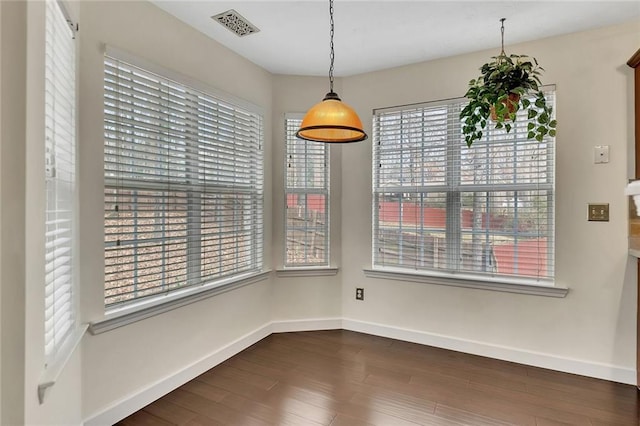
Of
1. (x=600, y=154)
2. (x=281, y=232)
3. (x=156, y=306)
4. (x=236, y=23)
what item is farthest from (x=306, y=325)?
Answer: (x=600, y=154)

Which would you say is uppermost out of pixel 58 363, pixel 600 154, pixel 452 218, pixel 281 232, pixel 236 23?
pixel 236 23

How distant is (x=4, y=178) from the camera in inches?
42.8

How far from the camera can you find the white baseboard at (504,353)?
7.91 ft

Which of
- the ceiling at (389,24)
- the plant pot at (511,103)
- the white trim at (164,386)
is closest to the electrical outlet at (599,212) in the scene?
the plant pot at (511,103)

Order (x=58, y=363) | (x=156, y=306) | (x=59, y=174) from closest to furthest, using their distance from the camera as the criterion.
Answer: (x=58, y=363) → (x=59, y=174) → (x=156, y=306)

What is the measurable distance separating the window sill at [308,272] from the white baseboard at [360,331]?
47 centimetres

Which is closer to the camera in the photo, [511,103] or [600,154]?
[511,103]

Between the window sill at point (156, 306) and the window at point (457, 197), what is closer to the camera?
the window sill at point (156, 306)

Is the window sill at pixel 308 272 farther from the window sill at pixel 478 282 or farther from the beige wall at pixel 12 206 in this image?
the beige wall at pixel 12 206

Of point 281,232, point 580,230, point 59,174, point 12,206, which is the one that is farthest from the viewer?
point 281,232

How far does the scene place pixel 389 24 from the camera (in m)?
2.39

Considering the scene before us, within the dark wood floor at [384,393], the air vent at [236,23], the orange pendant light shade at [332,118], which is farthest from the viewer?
the air vent at [236,23]

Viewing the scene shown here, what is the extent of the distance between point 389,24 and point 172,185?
6.30 ft

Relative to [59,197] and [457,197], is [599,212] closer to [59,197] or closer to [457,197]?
[457,197]
